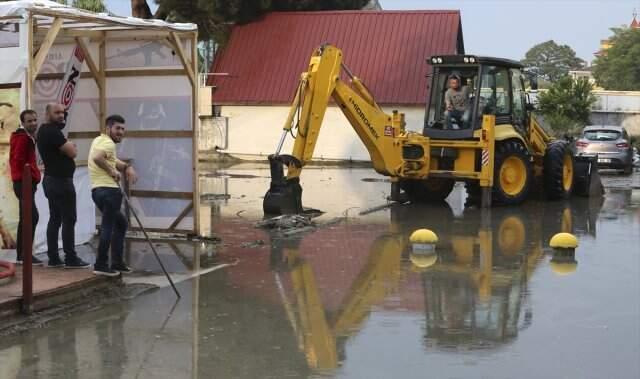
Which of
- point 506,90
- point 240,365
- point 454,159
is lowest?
point 240,365

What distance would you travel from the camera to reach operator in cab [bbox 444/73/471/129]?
685 inches

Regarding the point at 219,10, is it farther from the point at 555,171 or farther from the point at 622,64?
the point at 622,64

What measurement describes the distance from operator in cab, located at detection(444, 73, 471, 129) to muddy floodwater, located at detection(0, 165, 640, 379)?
2950 mm

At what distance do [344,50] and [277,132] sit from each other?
3.66 meters

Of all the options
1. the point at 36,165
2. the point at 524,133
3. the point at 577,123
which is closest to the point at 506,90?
the point at 524,133

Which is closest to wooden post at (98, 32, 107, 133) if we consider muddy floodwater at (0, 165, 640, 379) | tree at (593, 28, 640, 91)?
muddy floodwater at (0, 165, 640, 379)

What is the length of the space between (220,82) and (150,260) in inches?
840

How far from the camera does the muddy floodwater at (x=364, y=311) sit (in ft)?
23.1

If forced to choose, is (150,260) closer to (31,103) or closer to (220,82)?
(31,103)

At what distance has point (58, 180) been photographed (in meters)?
9.52

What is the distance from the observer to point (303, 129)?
1546cm

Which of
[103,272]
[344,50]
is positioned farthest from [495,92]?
[344,50]

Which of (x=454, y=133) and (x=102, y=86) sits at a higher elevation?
(x=102, y=86)

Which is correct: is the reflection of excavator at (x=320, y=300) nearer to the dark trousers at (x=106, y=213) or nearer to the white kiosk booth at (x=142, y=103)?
the white kiosk booth at (x=142, y=103)
